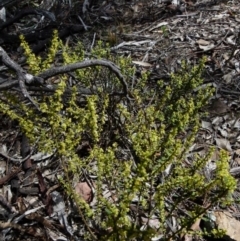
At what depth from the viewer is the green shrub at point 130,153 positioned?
6.14 ft

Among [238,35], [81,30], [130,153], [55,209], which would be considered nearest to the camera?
[55,209]

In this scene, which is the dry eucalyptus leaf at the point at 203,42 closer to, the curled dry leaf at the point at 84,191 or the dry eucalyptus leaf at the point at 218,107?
the dry eucalyptus leaf at the point at 218,107

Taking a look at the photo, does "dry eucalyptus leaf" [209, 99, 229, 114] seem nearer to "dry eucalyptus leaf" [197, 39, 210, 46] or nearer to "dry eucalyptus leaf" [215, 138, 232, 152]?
"dry eucalyptus leaf" [215, 138, 232, 152]

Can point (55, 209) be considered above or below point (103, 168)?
below

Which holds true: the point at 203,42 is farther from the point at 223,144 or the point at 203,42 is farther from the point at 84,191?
the point at 84,191

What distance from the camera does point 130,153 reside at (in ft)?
8.58

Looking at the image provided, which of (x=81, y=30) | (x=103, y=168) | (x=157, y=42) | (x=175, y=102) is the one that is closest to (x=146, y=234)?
(x=103, y=168)

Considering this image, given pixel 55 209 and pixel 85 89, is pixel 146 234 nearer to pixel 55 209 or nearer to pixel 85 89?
pixel 55 209

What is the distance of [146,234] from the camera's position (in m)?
1.86

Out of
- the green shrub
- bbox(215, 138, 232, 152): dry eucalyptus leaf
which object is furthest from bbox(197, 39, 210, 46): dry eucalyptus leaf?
bbox(215, 138, 232, 152): dry eucalyptus leaf

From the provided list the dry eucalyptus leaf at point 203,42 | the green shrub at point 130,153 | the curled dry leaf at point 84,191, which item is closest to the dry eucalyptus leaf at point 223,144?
the green shrub at point 130,153

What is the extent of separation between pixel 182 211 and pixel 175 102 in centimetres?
62

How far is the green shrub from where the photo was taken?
1.87 m

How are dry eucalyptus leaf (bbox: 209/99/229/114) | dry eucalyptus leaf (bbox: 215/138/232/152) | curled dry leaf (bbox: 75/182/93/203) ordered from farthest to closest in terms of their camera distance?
dry eucalyptus leaf (bbox: 209/99/229/114), dry eucalyptus leaf (bbox: 215/138/232/152), curled dry leaf (bbox: 75/182/93/203)
